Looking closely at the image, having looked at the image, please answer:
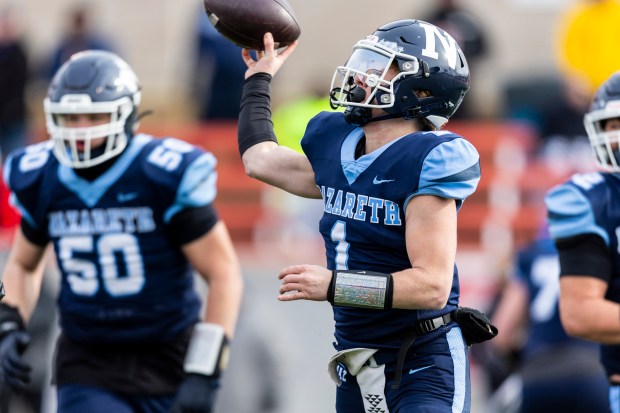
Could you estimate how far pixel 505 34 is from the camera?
A: 49.2 ft

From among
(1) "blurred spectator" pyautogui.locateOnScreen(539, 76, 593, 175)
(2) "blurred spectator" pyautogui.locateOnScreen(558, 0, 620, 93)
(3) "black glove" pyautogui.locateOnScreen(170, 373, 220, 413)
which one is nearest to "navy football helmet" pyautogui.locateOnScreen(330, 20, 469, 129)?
(3) "black glove" pyautogui.locateOnScreen(170, 373, 220, 413)

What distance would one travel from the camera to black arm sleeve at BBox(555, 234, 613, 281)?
189 inches

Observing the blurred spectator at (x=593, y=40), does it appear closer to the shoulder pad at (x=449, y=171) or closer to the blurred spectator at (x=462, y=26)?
the blurred spectator at (x=462, y=26)

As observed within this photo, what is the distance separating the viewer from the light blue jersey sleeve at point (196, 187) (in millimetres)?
5277

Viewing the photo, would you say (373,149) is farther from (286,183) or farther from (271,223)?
(271,223)

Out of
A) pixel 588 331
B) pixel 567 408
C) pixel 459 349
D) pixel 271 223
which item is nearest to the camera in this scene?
pixel 459 349

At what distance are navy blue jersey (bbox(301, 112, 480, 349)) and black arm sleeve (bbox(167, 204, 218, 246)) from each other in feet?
3.22

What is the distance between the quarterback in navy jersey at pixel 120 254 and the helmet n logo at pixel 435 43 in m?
1.33

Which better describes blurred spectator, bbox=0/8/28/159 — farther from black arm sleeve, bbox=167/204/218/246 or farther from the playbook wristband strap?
the playbook wristband strap

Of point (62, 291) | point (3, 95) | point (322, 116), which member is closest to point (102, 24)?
point (3, 95)

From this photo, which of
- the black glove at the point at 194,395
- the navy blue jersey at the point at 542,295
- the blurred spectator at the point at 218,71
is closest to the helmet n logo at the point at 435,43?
the black glove at the point at 194,395

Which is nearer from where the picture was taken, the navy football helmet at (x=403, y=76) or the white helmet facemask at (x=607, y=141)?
the navy football helmet at (x=403, y=76)

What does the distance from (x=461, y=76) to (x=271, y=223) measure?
6525 millimetres

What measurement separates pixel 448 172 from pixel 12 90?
760 cm
